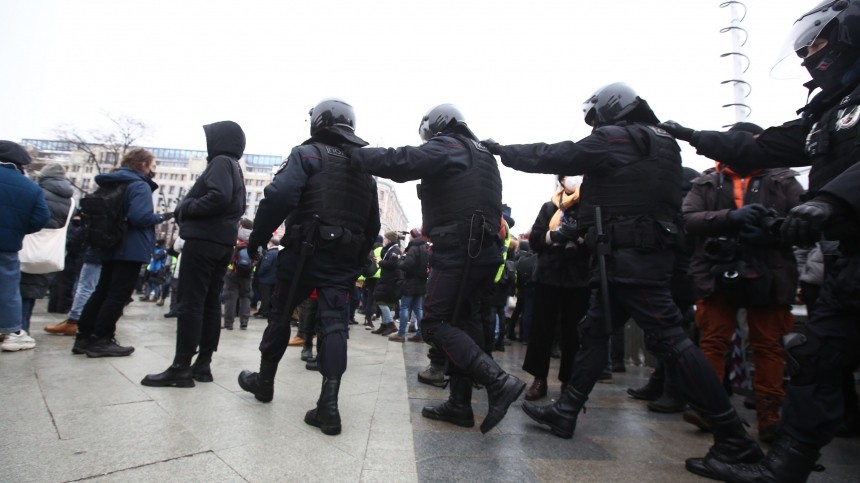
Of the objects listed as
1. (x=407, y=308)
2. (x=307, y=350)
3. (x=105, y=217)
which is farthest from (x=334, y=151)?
(x=407, y=308)

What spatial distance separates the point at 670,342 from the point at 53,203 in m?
6.51

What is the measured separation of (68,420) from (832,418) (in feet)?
11.9

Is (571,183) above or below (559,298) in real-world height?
above

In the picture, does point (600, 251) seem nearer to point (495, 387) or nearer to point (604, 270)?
point (604, 270)

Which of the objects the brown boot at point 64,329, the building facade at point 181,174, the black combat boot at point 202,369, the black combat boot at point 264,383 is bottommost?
the brown boot at point 64,329

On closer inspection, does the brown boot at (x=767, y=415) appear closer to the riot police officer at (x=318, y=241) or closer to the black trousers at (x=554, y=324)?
the black trousers at (x=554, y=324)

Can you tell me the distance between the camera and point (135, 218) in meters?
4.36

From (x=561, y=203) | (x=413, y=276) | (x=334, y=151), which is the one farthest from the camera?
(x=413, y=276)

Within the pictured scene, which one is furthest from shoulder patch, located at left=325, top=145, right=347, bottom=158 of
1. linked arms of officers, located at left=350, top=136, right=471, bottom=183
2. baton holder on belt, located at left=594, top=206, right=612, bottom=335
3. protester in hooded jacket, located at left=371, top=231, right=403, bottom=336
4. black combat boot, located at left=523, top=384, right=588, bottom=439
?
protester in hooded jacket, located at left=371, top=231, right=403, bottom=336

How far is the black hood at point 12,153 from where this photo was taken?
4133 mm

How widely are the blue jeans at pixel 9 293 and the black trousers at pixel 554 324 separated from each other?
→ 15.2 ft

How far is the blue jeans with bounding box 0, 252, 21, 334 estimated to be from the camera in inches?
160

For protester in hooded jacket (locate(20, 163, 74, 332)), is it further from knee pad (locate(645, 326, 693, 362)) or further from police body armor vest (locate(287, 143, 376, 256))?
knee pad (locate(645, 326, 693, 362))

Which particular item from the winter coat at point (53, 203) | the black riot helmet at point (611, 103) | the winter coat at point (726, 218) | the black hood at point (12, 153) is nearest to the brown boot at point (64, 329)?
the winter coat at point (53, 203)
